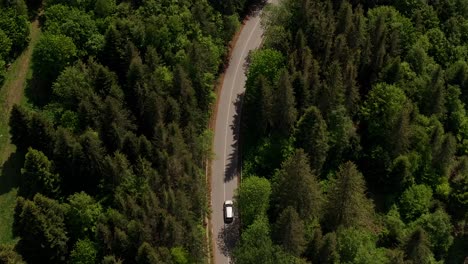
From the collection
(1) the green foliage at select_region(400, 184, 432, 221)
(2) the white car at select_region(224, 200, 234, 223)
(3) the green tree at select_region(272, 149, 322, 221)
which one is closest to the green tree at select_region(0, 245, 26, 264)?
(2) the white car at select_region(224, 200, 234, 223)

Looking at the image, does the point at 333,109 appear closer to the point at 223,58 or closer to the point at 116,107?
the point at 223,58

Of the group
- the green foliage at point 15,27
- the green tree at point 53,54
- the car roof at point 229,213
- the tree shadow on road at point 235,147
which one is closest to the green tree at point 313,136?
the tree shadow on road at point 235,147

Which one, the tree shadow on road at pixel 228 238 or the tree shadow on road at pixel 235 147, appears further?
the tree shadow on road at pixel 235 147

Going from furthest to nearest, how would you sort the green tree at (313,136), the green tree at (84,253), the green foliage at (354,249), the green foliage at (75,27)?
1. the green foliage at (75,27)
2. the green tree at (313,136)
3. the green foliage at (354,249)
4. the green tree at (84,253)

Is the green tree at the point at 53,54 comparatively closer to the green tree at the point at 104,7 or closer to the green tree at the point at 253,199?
the green tree at the point at 104,7

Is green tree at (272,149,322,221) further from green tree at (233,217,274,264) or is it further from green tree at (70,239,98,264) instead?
green tree at (70,239,98,264)

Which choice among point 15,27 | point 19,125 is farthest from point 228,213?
point 15,27

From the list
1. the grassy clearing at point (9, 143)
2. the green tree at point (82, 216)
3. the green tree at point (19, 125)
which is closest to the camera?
the green tree at point (82, 216)
